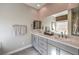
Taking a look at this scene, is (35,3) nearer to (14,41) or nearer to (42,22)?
(42,22)

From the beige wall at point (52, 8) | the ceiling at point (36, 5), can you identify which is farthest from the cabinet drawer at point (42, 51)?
the ceiling at point (36, 5)

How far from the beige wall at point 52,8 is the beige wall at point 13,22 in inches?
6.8

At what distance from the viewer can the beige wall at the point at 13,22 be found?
1.81 meters

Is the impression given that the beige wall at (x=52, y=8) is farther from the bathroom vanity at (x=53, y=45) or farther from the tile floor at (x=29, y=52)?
the tile floor at (x=29, y=52)

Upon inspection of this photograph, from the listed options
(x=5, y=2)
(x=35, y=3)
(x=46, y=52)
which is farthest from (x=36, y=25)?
(x=5, y=2)

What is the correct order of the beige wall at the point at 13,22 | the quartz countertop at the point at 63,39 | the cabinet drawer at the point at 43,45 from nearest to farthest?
the quartz countertop at the point at 63,39 < the beige wall at the point at 13,22 < the cabinet drawer at the point at 43,45

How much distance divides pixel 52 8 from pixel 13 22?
0.81m

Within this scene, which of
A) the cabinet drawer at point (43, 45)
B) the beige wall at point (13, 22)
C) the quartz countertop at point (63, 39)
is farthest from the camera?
the cabinet drawer at point (43, 45)

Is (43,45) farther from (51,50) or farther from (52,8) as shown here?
(52,8)

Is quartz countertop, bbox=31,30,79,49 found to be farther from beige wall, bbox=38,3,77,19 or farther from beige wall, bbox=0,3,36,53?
beige wall, bbox=38,3,77,19

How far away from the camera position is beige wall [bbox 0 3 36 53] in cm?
181

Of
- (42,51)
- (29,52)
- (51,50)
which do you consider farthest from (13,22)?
(51,50)

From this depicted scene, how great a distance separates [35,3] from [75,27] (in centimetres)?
87

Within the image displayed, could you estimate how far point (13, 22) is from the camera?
1845 mm
